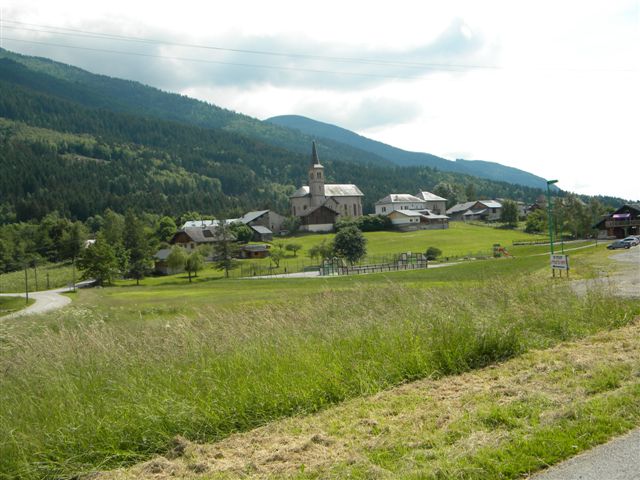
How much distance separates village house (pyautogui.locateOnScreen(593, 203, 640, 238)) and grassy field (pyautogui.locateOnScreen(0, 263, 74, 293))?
8229 centimetres

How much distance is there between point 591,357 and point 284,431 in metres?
5.01

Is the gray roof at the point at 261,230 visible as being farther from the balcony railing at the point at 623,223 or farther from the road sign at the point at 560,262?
the road sign at the point at 560,262

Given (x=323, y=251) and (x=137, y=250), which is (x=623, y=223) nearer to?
(x=323, y=251)

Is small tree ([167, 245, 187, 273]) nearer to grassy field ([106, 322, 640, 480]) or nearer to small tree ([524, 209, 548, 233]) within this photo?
small tree ([524, 209, 548, 233])

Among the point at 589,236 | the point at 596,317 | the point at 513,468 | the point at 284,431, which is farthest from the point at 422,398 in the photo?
the point at 589,236

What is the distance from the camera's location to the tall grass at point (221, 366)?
23.7 ft

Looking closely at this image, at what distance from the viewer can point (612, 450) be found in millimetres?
5621

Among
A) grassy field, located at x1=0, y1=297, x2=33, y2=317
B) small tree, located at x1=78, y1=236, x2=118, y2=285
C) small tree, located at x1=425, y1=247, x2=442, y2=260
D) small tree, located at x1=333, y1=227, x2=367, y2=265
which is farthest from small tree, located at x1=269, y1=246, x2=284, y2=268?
grassy field, located at x1=0, y1=297, x2=33, y2=317

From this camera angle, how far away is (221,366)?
28.5 ft

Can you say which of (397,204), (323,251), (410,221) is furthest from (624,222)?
(397,204)

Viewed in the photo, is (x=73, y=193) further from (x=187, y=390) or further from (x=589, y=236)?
(x=187, y=390)

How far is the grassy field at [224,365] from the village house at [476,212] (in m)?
161

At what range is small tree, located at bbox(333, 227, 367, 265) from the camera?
256 feet

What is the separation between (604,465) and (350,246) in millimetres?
72835
